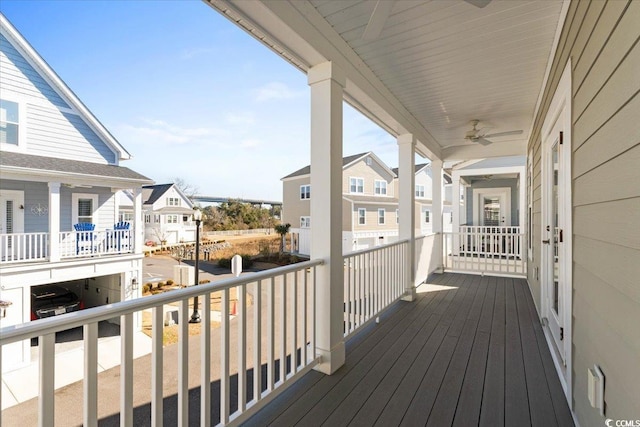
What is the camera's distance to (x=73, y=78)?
41.9ft

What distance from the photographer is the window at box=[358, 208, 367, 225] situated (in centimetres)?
1559

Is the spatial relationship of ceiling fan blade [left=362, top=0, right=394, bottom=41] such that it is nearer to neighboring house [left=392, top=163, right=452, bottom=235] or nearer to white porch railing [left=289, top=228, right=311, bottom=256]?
white porch railing [left=289, top=228, right=311, bottom=256]

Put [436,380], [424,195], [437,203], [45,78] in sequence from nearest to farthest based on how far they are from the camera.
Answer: [436,380] < [437,203] < [45,78] < [424,195]

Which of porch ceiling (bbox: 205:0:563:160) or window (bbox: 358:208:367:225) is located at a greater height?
porch ceiling (bbox: 205:0:563:160)

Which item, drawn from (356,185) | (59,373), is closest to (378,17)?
(59,373)

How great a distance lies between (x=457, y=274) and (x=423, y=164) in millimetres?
14028

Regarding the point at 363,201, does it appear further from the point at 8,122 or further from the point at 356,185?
the point at 8,122

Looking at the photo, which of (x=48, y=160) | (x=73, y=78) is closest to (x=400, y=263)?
(x=48, y=160)

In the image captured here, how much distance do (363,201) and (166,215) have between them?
38.2 feet

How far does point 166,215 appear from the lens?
1809cm

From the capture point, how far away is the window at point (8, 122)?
21.2ft

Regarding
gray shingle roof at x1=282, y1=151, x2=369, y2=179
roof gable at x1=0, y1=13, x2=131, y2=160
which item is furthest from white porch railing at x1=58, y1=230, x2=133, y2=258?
gray shingle roof at x1=282, y1=151, x2=369, y2=179

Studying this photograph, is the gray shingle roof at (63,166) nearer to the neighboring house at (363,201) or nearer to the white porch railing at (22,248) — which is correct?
the white porch railing at (22,248)

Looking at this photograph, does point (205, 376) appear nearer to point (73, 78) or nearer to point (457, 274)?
point (457, 274)
